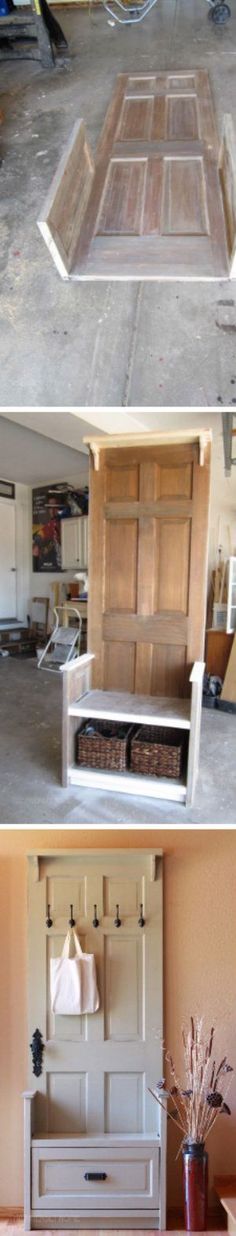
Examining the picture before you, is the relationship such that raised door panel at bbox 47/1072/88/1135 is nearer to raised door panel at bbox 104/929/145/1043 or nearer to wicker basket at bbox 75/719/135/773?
raised door panel at bbox 104/929/145/1043

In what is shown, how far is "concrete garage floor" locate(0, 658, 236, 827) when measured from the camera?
0.91 m

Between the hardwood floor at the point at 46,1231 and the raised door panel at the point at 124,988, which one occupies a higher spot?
the raised door panel at the point at 124,988

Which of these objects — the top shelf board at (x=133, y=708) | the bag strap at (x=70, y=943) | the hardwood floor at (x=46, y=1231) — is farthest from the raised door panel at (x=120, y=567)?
the hardwood floor at (x=46, y=1231)

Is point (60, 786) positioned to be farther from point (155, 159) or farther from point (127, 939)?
point (127, 939)

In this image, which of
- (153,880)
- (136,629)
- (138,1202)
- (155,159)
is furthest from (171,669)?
(138,1202)

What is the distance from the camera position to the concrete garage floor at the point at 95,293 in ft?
3.76

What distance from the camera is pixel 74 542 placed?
857 mm

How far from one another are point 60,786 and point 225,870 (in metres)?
1.75

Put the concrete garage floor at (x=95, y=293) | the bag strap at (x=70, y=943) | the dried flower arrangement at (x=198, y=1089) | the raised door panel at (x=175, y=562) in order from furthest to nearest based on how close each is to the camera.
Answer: the bag strap at (x=70, y=943)
the dried flower arrangement at (x=198, y=1089)
the concrete garage floor at (x=95, y=293)
the raised door panel at (x=175, y=562)

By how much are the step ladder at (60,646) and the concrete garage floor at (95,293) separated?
16.5 inches

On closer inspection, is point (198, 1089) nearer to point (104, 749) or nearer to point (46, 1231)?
point (46, 1231)

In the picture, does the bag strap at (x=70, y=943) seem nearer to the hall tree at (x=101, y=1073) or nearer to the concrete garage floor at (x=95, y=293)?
A: the hall tree at (x=101, y=1073)

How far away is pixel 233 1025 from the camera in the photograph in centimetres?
250

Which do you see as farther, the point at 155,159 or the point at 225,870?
the point at 225,870
